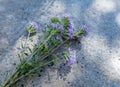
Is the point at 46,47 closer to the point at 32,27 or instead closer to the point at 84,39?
the point at 32,27

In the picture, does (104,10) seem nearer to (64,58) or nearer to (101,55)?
(101,55)

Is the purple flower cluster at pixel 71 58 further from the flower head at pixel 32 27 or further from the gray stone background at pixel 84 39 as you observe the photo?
the flower head at pixel 32 27

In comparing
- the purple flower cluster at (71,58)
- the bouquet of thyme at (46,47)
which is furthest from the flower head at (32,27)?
the purple flower cluster at (71,58)

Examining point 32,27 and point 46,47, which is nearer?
point 46,47

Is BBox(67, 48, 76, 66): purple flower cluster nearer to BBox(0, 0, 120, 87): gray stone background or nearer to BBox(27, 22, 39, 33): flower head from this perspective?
BBox(0, 0, 120, 87): gray stone background

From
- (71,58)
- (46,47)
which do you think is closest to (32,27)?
(46,47)

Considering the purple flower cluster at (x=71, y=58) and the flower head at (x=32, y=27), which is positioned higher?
the flower head at (x=32, y=27)
